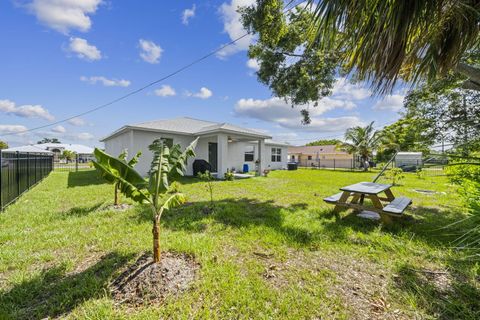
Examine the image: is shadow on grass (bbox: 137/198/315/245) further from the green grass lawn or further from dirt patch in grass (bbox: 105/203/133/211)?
dirt patch in grass (bbox: 105/203/133/211)

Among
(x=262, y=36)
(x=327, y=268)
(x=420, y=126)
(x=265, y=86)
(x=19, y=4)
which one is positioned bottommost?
(x=327, y=268)

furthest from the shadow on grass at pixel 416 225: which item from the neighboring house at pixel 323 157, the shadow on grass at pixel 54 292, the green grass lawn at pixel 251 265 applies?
the neighboring house at pixel 323 157

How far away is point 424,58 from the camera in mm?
2461

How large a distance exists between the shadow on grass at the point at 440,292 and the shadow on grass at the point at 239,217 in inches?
63.9

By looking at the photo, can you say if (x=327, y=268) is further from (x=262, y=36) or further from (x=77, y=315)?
(x=262, y=36)

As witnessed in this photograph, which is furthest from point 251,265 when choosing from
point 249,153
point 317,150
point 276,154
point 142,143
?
point 317,150

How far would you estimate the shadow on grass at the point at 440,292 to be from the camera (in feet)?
7.66

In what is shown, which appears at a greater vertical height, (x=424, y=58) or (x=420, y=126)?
(x=424, y=58)

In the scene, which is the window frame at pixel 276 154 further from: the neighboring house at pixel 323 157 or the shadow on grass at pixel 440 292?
the shadow on grass at pixel 440 292

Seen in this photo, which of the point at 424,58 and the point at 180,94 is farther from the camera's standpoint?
the point at 180,94

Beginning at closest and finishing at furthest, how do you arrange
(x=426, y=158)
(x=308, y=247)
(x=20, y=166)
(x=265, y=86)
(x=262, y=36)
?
(x=426, y=158)
(x=308, y=247)
(x=262, y=36)
(x=20, y=166)
(x=265, y=86)

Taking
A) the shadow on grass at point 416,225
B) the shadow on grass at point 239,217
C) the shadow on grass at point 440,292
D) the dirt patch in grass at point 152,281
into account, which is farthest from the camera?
the shadow on grass at point 239,217

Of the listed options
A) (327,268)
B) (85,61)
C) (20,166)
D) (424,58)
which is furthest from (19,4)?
(327,268)

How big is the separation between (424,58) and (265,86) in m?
6.69
